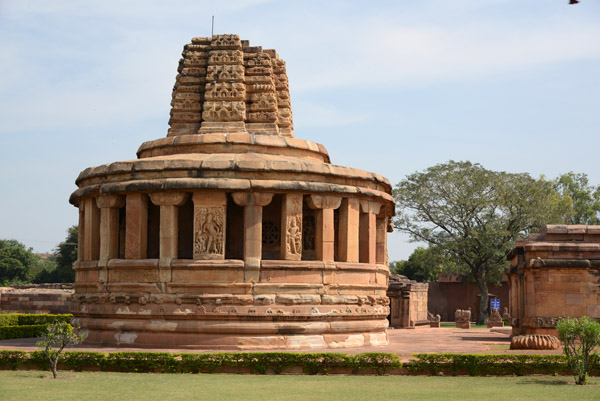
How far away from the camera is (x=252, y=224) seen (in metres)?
17.3

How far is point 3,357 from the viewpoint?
47.4 ft

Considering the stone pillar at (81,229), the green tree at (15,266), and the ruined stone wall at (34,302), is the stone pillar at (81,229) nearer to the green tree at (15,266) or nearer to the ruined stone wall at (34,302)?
the ruined stone wall at (34,302)

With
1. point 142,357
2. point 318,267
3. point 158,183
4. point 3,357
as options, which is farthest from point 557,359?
point 3,357

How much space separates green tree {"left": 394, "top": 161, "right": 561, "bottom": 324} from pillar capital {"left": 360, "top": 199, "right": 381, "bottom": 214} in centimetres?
2834

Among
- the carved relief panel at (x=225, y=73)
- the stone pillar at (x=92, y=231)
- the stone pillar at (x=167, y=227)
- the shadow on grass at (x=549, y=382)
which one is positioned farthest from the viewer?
the carved relief panel at (x=225, y=73)

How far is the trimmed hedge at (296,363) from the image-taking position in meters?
14.2

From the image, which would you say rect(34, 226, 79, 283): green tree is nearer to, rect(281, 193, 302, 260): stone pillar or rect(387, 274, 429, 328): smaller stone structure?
rect(387, 274, 429, 328): smaller stone structure

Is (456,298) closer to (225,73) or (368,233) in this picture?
(368,233)

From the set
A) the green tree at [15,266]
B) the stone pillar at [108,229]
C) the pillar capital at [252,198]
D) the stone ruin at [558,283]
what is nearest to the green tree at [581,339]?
the stone ruin at [558,283]

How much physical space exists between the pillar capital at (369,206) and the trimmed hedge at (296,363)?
5183 millimetres

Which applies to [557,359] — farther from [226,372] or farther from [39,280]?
[39,280]

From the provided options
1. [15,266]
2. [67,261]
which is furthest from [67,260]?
[15,266]

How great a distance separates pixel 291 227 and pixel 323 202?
0.99m

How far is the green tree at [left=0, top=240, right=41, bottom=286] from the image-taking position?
72.6 metres
